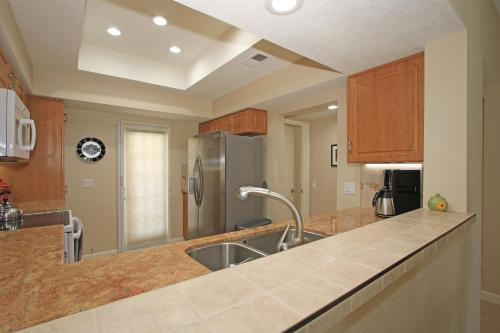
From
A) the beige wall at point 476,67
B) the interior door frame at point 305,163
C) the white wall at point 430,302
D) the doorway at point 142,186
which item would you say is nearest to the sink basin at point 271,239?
the white wall at point 430,302

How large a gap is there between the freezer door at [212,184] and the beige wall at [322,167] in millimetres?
2404

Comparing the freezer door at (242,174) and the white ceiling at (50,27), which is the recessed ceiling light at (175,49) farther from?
the freezer door at (242,174)

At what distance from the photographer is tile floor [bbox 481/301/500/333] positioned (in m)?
2.12

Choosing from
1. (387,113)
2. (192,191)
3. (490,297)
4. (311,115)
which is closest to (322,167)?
(311,115)

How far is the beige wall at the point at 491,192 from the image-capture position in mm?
2520

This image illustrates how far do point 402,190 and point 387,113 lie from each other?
24.8 inches

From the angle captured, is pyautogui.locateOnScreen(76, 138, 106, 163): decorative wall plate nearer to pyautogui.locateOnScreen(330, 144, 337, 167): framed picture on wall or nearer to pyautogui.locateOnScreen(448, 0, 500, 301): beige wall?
pyautogui.locateOnScreen(330, 144, 337, 167): framed picture on wall

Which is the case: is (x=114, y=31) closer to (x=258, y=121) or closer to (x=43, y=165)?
(x=43, y=165)

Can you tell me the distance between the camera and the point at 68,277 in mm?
791

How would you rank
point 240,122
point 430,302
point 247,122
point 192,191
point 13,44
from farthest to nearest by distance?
point 192,191 < point 240,122 < point 247,122 < point 13,44 < point 430,302

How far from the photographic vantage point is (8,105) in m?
1.54

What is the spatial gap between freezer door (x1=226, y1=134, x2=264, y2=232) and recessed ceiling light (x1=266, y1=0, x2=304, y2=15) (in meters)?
1.97

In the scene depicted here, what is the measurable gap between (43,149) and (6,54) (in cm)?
128

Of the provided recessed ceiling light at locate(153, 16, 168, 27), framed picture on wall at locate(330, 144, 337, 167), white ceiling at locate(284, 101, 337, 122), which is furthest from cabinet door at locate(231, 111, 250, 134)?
framed picture on wall at locate(330, 144, 337, 167)
